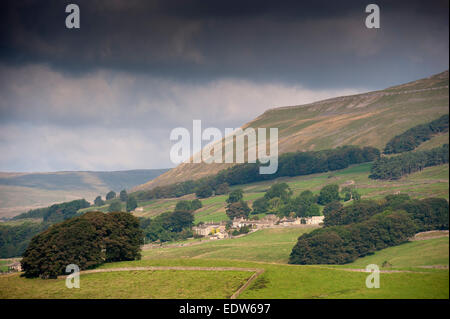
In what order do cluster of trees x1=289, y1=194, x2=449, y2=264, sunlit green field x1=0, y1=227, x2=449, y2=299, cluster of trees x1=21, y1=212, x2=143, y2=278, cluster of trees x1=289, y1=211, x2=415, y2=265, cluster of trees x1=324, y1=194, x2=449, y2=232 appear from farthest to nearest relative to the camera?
1. cluster of trees x1=324, y1=194, x2=449, y2=232
2. cluster of trees x1=289, y1=194, x2=449, y2=264
3. cluster of trees x1=289, y1=211, x2=415, y2=265
4. cluster of trees x1=21, y1=212, x2=143, y2=278
5. sunlit green field x1=0, y1=227, x2=449, y2=299

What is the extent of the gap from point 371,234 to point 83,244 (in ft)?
239

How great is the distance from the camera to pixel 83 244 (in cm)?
9419

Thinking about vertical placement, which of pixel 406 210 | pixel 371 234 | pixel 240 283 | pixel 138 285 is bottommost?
pixel 138 285

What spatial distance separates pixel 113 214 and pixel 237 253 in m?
56.6

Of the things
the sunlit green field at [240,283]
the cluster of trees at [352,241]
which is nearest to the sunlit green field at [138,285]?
the sunlit green field at [240,283]

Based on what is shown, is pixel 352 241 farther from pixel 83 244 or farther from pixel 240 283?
pixel 83 244

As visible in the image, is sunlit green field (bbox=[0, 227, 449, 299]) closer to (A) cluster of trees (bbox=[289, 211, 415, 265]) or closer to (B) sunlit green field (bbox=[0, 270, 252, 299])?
(B) sunlit green field (bbox=[0, 270, 252, 299])

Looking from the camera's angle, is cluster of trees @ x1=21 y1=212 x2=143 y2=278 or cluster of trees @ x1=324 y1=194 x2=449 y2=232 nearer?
cluster of trees @ x1=21 y1=212 x2=143 y2=278

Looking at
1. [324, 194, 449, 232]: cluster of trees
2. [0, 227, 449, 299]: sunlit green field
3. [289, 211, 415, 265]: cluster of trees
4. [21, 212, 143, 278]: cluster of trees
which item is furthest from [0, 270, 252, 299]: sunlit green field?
[324, 194, 449, 232]: cluster of trees

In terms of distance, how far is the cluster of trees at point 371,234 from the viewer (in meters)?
130

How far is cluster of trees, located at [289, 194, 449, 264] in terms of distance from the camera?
427 ft

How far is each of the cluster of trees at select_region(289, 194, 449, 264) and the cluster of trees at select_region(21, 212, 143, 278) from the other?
47.4 metres

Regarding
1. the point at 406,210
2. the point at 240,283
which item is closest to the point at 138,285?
the point at 240,283

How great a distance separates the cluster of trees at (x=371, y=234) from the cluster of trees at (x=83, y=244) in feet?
156
